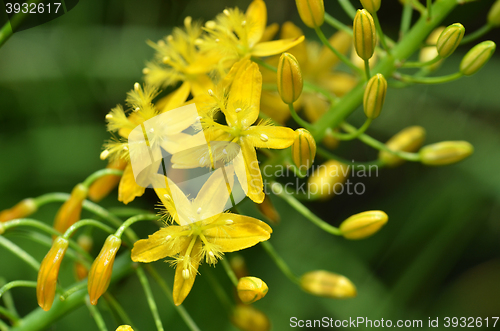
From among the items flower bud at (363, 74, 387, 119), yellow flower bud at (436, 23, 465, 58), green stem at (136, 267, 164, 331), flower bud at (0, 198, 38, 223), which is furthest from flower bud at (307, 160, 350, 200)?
flower bud at (0, 198, 38, 223)

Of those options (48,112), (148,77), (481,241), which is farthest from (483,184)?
(48,112)

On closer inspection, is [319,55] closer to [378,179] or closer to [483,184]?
[378,179]

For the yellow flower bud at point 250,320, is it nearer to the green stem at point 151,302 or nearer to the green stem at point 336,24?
the green stem at point 151,302

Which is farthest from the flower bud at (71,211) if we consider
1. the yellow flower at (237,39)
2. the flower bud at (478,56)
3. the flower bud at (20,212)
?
the flower bud at (478,56)

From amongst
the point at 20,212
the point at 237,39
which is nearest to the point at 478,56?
the point at 237,39

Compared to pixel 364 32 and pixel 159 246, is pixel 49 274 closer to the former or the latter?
pixel 159 246
